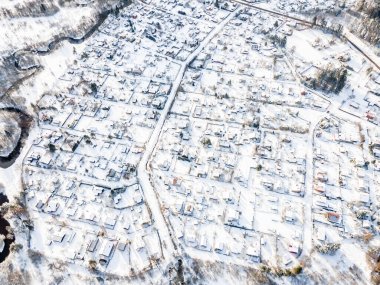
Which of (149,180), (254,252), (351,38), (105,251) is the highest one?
(351,38)

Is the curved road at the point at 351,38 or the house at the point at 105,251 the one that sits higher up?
the curved road at the point at 351,38

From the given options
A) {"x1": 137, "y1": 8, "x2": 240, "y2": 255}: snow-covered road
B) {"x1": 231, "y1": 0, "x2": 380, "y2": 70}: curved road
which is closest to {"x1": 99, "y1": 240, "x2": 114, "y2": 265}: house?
{"x1": 137, "y1": 8, "x2": 240, "y2": 255}: snow-covered road

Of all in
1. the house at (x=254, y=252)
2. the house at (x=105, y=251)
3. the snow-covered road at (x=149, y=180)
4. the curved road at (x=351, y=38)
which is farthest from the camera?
the curved road at (x=351, y=38)

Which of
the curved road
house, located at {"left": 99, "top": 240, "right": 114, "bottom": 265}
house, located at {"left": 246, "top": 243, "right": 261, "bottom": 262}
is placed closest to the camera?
house, located at {"left": 99, "top": 240, "right": 114, "bottom": 265}

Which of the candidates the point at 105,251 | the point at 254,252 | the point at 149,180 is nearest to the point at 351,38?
the point at 149,180

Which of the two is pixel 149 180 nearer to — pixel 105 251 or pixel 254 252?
pixel 105 251

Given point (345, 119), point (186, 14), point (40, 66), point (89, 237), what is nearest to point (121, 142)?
point (89, 237)

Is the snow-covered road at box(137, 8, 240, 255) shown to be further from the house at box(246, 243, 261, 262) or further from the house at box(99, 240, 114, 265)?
the house at box(246, 243, 261, 262)

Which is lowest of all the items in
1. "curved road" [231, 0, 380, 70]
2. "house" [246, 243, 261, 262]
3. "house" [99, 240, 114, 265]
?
"house" [99, 240, 114, 265]

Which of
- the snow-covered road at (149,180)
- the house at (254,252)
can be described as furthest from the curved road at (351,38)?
the house at (254,252)

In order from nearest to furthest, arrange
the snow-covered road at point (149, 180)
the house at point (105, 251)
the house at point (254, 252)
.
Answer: the house at point (105, 251) < the house at point (254, 252) < the snow-covered road at point (149, 180)

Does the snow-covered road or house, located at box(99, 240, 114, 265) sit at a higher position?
the snow-covered road

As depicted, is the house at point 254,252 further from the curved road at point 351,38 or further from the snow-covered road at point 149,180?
the curved road at point 351,38
